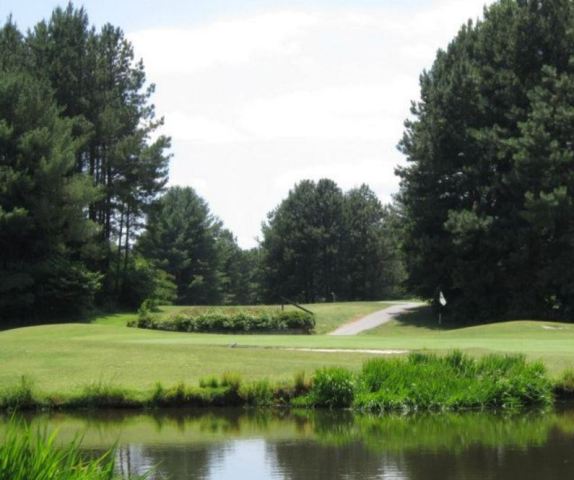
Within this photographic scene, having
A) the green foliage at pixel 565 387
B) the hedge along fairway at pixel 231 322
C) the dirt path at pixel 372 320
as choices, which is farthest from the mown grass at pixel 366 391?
the dirt path at pixel 372 320

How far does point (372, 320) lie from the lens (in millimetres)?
61969

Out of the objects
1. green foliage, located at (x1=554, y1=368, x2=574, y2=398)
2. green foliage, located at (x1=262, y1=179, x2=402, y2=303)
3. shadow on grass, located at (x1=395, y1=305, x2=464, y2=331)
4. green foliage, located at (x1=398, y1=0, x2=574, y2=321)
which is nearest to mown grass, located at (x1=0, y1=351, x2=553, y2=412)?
green foliage, located at (x1=554, y1=368, x2=574, y2=398)

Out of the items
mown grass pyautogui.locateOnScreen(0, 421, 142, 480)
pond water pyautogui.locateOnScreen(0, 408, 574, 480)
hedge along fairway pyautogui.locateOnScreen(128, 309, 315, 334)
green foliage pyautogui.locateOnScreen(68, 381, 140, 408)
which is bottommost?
pond water pyautogui.locateOnScreen(0, 408, 574, 480)

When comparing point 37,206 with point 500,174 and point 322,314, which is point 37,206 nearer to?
point 322,314

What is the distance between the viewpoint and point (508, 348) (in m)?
31.9

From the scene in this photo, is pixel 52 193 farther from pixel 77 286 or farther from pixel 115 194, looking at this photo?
pixel 115 194

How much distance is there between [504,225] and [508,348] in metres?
26.8

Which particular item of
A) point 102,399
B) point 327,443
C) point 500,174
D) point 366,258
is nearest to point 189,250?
point 366,258

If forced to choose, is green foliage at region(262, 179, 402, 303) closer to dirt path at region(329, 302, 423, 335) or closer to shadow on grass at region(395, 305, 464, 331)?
dirt path at region(329, 302, 423, 335)

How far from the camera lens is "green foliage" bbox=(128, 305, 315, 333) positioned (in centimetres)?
5203

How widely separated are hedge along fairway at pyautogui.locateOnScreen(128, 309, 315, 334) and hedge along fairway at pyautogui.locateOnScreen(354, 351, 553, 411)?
2834cm

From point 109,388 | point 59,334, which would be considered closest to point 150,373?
point 109,388

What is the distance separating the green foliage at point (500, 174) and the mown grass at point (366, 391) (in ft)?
103

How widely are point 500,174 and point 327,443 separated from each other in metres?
43.2
